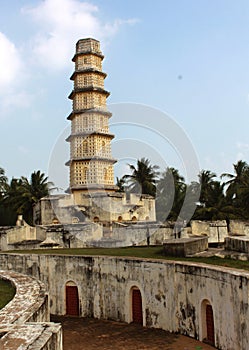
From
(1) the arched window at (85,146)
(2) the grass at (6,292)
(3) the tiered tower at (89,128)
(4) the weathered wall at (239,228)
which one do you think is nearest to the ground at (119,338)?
(2) the grass at (6,292)

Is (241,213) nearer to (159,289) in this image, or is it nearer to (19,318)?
(159,289)

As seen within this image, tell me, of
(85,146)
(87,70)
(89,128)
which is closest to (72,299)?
(85,146)

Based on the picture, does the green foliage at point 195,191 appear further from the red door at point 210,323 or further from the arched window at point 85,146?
the red door at point 210,323

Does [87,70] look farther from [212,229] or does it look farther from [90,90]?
[212,229]

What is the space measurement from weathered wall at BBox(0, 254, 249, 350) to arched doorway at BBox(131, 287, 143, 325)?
15 cm

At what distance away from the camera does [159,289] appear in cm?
1312

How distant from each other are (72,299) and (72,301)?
8cm

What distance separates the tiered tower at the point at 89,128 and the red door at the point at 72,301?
12.4 meters

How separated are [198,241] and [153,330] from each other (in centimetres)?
362

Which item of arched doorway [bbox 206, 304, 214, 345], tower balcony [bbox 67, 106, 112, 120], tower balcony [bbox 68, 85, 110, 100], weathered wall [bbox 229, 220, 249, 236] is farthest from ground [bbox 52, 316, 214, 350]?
tower balcony [bbox 68, 85, 110, 100]

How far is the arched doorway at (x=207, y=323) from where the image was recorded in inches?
442

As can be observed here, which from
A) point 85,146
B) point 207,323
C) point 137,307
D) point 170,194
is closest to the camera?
point 207,323

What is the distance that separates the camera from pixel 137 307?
14023mm

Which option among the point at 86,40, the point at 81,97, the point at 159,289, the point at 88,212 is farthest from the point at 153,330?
the point at 86,40
